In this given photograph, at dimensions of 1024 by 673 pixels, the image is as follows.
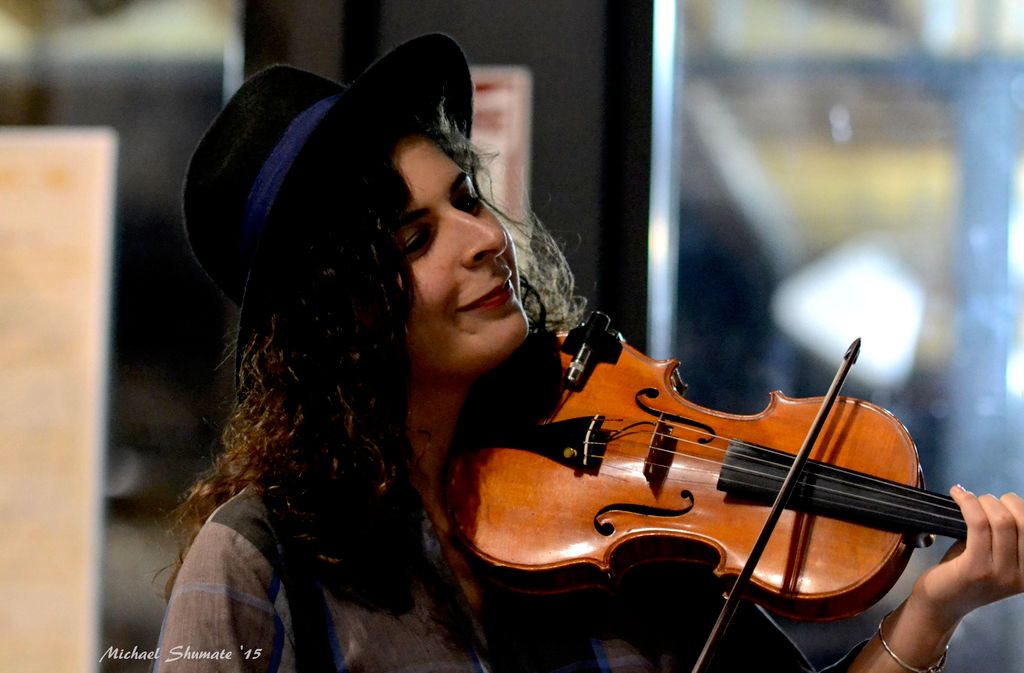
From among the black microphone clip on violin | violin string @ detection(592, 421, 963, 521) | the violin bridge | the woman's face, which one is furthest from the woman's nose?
violin string @ detection(592, 421, 963, 521)

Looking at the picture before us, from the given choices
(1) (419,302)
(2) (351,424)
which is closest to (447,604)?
(2) (351,424)

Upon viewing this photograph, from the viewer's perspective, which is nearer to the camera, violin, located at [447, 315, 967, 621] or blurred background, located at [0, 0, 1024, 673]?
violin, located at [447, 315, 967, 621]

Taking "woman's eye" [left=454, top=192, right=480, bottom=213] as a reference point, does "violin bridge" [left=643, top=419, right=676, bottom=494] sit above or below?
below

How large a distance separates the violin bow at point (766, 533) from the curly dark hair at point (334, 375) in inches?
13.3

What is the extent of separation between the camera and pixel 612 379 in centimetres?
117

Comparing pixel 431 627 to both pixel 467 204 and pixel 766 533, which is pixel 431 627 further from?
pixel 467 204

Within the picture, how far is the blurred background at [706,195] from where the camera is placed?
5.70 ft

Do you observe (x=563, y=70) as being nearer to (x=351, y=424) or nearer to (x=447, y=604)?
(x=351, y=424)

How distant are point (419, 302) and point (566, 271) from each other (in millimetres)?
399

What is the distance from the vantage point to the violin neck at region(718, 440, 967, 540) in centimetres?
93

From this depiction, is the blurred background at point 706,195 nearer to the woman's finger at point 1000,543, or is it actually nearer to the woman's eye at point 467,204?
the woman's eye at point 467,204

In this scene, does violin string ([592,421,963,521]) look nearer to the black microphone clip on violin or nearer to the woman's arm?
the woman's arm

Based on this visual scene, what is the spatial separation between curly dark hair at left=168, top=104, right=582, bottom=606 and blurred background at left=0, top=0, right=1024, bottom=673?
2.15ft

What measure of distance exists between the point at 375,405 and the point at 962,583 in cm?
63
